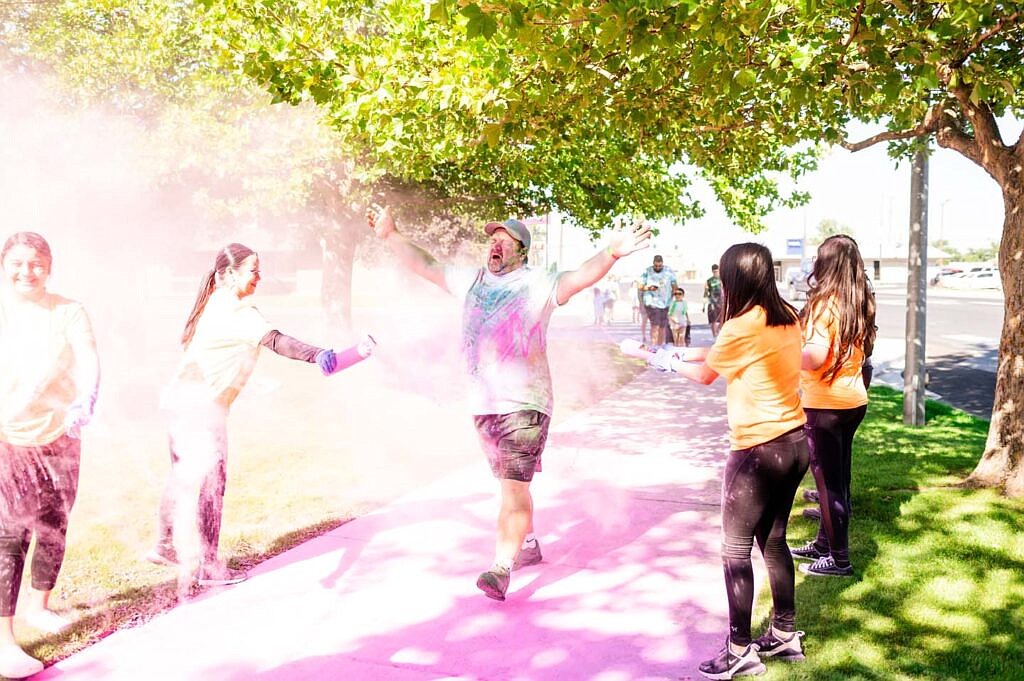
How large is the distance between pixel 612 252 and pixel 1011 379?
14.1 feet

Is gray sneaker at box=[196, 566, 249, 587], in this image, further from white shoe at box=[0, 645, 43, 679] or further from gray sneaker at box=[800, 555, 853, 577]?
gray sneaker at box=[800, 555, 853, 577]

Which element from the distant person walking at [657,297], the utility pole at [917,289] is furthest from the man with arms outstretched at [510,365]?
the distant person walking at [657,297]

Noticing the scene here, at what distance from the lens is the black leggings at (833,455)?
186 inches

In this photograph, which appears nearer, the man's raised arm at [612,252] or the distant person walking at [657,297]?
the man's raised arm at [612,252]

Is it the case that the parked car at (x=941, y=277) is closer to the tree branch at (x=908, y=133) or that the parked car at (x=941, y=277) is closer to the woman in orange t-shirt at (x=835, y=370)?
the tree branch at (x=908, y=133)

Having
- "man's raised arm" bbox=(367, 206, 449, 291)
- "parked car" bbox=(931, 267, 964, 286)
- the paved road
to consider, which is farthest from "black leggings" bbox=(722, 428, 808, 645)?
"parked car" bbox=(931, 267, 964, 286)

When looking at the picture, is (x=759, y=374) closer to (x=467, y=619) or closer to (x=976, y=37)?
(x=467, y=619)

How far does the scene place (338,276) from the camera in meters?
16.8

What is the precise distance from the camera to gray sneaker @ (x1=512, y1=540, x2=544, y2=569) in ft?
17.2

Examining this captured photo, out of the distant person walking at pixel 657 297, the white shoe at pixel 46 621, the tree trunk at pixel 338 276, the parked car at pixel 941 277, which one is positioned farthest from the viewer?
the parked car at pixel 941 277

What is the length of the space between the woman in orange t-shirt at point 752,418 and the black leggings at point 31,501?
9.33ft

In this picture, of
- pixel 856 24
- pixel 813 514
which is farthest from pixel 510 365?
pixel 856 24

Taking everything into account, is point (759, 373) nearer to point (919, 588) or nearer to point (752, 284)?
point (752, 284)

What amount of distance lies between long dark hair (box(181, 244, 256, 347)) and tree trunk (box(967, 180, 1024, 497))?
220 inches
